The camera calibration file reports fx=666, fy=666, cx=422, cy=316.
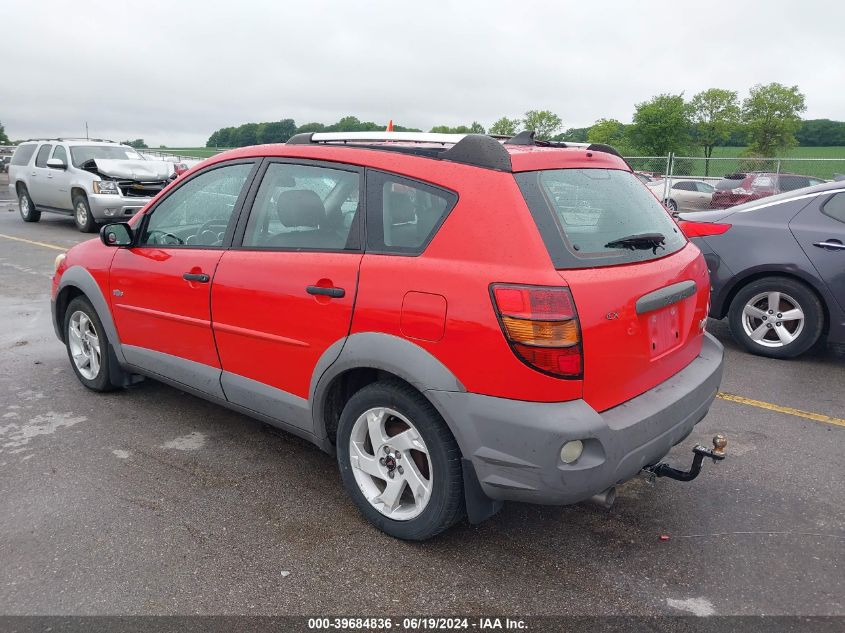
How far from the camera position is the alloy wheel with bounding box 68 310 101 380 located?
4520 mm

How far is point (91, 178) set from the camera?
1356 centimetres

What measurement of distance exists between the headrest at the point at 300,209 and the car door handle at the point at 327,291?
1.09 ft

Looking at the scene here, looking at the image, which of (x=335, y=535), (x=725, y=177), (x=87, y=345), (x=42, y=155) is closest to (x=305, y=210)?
(x=335, y=535)

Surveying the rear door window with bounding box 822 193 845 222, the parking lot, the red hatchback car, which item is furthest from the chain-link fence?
the red hatchback car

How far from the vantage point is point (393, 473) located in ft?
9.36

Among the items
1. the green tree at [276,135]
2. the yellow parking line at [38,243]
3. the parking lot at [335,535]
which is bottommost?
the parking lot at [335,535]

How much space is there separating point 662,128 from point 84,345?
75.1m

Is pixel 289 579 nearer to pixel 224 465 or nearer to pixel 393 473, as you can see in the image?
pixel 393 473

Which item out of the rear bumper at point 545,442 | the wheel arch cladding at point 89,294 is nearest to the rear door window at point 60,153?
the wheel arch cladding at point 89,294

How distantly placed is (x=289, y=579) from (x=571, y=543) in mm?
1199

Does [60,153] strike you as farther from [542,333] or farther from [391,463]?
[542,333]

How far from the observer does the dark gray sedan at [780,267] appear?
5266 mm

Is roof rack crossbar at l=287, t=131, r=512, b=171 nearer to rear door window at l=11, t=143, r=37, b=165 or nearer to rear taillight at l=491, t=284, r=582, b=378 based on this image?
rear taillight at l=491, t=284, r=582, b=378

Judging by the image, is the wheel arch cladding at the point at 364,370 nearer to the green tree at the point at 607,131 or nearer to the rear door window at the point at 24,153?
the rear door window at the point at 24,153
